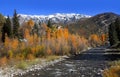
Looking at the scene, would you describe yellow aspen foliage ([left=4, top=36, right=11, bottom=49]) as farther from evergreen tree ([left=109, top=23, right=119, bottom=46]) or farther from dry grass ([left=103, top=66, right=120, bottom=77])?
evergreen tree ([left=109, top=23, right=119, bottom=46])

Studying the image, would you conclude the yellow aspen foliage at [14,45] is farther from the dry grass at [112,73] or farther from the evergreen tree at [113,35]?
the evergreen tree at [113,35]

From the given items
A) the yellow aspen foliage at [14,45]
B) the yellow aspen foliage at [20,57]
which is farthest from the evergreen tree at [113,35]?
the yellow aspen foliage at [20,57]

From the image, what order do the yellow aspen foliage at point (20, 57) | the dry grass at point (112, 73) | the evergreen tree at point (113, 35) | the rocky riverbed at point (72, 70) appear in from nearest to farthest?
the dry grass at point (112, 73)
the rocky riverbed at point (72, 70)
the yellow aspen foliage at point (20, 57)
the evergreen tree at point (113, 35)

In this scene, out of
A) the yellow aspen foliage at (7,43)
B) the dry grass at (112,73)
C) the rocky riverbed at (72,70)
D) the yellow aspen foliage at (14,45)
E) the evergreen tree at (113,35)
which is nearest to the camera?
the dry grass at (112,73)

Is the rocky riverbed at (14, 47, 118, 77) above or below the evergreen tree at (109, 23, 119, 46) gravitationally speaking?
below

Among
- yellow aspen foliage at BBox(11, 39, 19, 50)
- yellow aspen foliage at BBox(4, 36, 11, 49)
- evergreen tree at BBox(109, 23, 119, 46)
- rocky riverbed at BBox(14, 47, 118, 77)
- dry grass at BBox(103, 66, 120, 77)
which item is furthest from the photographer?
evergreen tree at BBox(109, 23, 119, 46)

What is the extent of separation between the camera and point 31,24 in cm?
13462

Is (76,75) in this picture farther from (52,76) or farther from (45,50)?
(45,50)

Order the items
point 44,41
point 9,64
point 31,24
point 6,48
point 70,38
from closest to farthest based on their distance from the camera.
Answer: point 9,64 → point 6,48 → point 44,41 → point 70,38 → point 31,24

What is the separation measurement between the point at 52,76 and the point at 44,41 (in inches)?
1863

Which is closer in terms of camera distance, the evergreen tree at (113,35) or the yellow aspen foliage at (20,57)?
the yellow aspen foliage at (20,57)

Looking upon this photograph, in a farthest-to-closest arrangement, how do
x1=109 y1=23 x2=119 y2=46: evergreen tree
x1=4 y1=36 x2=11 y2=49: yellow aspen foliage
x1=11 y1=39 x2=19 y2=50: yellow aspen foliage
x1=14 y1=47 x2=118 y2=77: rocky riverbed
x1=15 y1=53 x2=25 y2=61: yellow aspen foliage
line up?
x1=109 y1=23 x2=119 y2=46: evergreen tree, x1=4 y1=36 x2=11 y2=49: yellow aspen foliage, x1=11 y1=39 x2=19 y2=50: yellow aspen foliage, x1=15 y1=53 x2=25 y2=61: yellow aspen foliage, x1=14 y1=47 x2=118 y2=77: rocky riverbed

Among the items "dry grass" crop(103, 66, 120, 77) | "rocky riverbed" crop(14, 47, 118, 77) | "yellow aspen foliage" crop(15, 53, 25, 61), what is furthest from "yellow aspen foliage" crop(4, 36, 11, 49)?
"dry grass" crop(103, 66, 120, 77)

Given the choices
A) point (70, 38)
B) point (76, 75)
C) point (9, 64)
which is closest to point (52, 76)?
point (76, 75)
